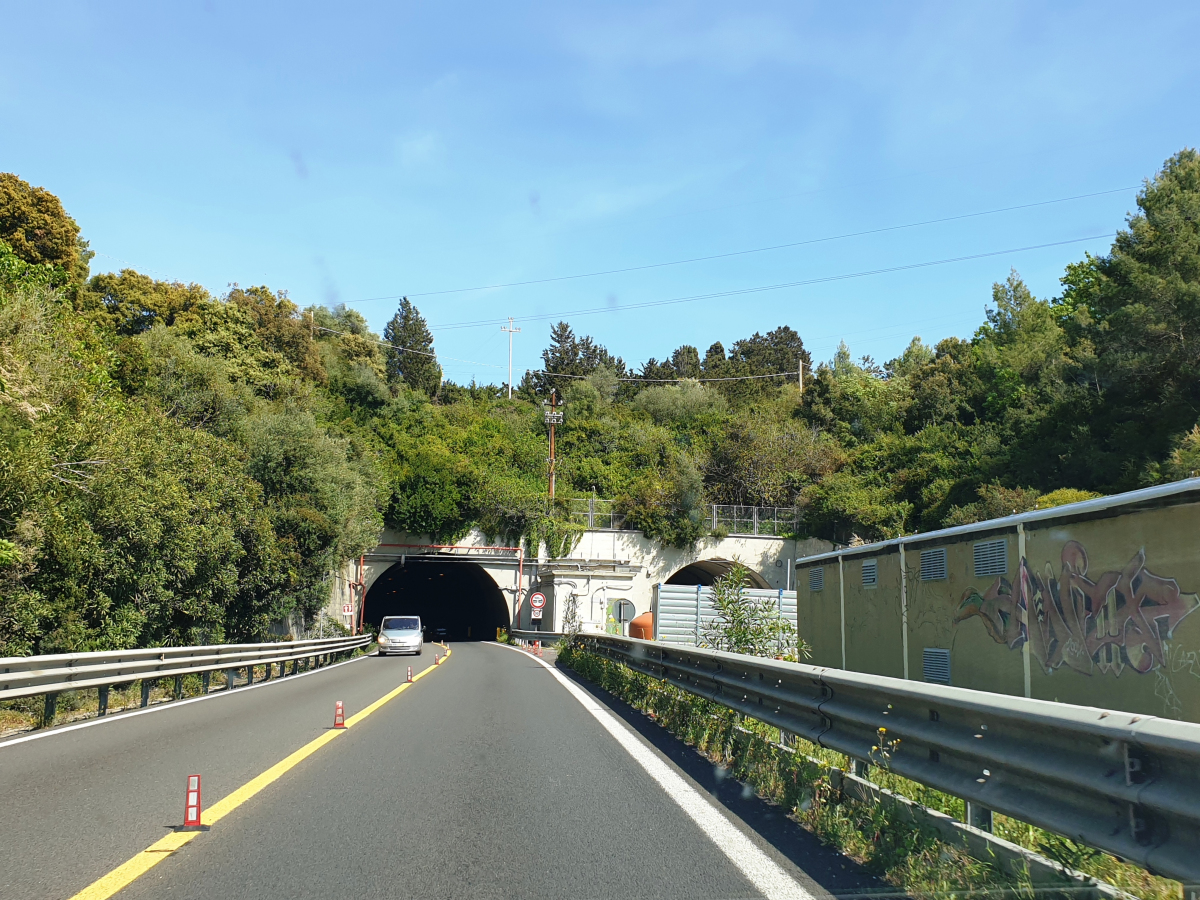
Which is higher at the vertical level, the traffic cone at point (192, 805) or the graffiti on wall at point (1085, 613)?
the graffiti on wall at point (1085, 613)

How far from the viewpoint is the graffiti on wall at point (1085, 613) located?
27.2ft

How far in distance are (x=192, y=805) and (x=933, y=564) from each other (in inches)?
358

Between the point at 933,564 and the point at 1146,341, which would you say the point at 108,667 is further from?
the point at 1146,341

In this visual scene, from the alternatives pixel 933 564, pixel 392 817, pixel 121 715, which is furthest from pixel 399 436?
pixel 392 817

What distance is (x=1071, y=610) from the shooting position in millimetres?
9383

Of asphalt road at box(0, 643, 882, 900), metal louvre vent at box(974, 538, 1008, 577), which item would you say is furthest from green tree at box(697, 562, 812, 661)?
metal louvre vent at box(974, 538, 1008, 577)

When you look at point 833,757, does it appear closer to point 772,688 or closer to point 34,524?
point 772,688

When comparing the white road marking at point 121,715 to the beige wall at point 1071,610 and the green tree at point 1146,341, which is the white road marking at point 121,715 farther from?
the green tree at point 1146,341

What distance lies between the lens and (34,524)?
17.3 metres

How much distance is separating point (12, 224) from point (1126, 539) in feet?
152

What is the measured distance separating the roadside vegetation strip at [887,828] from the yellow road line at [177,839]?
3.80 m

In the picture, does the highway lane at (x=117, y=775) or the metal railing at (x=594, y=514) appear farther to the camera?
the metal railing at (x=594, y=514)

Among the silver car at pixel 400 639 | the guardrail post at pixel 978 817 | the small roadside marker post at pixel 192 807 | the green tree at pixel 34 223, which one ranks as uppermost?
the green tree at pixel 34 223

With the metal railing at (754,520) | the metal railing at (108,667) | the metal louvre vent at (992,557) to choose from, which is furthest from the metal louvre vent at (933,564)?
the metal railing at (754,520)
